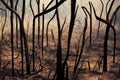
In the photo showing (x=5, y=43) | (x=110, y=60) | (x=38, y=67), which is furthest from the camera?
(x=5, y=43)

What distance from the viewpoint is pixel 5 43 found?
417cm

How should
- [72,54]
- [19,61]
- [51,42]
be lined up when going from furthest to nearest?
[51,42] < [72,54] < [19,61]

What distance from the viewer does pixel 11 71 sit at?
275cm

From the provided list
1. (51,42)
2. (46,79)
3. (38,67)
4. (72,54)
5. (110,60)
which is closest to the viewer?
(46,79)

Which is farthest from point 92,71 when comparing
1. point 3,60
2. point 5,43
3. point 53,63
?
point 5,43

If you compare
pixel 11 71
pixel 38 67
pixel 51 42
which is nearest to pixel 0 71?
A: pixel 11 71

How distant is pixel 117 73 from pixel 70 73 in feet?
1.63

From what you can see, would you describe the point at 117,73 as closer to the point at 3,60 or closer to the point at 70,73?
the point at 70,73

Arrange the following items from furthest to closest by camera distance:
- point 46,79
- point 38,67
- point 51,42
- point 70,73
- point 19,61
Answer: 1. point 51,42
2. point 19,61
3. point 38,67
4. point 70,73
5. point 46,79

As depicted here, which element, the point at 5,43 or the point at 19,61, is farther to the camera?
the point at 5,43

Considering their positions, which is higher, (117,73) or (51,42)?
(51,42)

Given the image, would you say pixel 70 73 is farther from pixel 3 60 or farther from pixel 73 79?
pixel 3 60

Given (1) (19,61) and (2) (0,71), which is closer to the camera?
(2) (0,71)

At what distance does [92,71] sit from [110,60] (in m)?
0.67
